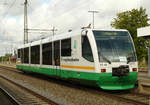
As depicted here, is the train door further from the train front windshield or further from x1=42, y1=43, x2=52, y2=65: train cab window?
the train front windshield

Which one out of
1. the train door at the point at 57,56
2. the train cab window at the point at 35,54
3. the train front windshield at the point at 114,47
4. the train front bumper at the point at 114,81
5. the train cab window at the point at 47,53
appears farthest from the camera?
the train cab window at the point at 35,54

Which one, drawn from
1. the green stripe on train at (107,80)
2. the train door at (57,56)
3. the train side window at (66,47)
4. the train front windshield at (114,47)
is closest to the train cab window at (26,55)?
the train door at (57,56)

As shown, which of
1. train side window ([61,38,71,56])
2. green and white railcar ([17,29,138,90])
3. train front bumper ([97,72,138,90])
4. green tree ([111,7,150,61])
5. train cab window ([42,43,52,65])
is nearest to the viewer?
train front bumper ([97,72,138,90])

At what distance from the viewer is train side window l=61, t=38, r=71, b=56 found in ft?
38.3

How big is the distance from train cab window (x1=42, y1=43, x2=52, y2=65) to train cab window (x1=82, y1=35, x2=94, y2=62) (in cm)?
412

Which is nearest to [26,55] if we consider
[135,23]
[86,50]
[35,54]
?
[35,54]

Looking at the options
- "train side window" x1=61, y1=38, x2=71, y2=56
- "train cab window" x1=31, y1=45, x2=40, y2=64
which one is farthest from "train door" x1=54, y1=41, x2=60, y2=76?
"train cab window" x1=31, y1=45, x2=40, y2=64

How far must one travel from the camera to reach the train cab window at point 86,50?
9.84 m

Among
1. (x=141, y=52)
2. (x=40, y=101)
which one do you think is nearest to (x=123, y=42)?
(x=40, y=101)

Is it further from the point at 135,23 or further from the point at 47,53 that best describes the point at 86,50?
the point at 135,23

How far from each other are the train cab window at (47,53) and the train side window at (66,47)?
189 centimetres

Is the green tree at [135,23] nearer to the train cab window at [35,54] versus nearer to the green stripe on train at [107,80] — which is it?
the train cab window at [35,54]

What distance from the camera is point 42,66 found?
610 inches

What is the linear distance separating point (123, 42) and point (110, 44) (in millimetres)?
704
